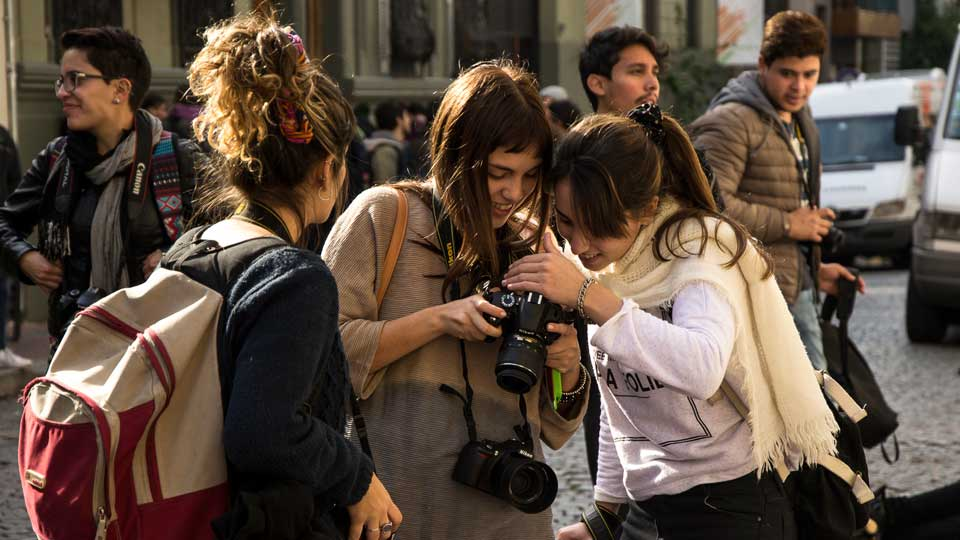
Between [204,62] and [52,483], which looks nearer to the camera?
[52,483]

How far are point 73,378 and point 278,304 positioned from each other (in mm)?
333

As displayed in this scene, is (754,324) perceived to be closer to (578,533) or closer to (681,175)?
(681,175)

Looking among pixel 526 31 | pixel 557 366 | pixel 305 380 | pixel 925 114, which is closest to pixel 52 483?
pixel 305 380

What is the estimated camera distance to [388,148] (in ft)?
35.7

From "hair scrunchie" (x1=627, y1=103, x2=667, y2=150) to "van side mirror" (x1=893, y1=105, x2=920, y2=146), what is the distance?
8306mm

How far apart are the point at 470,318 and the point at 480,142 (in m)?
0.34

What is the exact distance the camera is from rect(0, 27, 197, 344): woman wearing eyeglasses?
4297 mm

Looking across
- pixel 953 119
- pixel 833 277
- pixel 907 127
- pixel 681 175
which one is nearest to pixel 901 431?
pixel 833 277

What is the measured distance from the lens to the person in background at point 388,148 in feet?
35.1

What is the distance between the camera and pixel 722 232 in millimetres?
2820

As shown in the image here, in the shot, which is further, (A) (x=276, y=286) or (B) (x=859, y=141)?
(B) (x=859, y=141)

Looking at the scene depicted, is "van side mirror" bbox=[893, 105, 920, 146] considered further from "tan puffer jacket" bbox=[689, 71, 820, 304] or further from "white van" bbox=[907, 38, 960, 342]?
"tan puffer jacket" bbox=[689, 71, 820, 304]

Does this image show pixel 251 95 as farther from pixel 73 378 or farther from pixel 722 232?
pixel 722 232

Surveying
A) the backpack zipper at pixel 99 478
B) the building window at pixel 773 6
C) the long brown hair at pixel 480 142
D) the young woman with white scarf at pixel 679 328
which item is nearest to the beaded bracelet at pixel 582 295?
the young woman with white scarf at pixel 679 328
